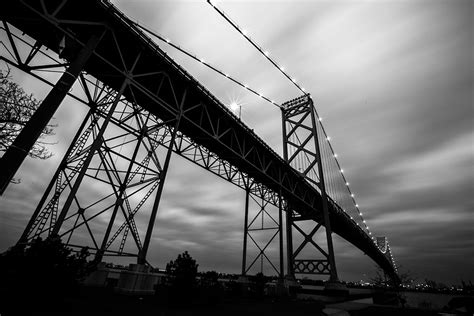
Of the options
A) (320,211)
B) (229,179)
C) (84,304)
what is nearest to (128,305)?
(84,304)

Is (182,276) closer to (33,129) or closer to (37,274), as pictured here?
(37,274)

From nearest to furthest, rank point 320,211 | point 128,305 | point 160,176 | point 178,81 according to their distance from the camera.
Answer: point 128,305, point 160,176, point 178,81, point 320,211

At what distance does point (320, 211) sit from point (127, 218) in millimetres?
21503

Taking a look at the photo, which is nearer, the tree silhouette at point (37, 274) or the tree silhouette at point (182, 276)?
the tree silhouette at point (37, 274)

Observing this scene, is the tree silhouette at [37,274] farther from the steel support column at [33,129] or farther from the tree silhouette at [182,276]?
the tree silhouette at [182,276]

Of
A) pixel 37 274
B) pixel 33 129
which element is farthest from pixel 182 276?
Answer: pixel 33 129

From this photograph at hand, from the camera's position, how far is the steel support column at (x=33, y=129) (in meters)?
5.59

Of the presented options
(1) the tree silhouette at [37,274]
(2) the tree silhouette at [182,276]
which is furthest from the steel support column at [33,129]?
(2) the tree silhouette at [182,276]

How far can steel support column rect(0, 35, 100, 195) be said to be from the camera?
5.59 meters

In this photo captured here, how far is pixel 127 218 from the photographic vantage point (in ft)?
28.4

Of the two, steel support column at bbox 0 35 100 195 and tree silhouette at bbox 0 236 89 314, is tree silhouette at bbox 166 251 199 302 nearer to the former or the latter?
tree silhouette at bbox 0 236 89 314

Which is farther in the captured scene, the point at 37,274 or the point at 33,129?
the point at 33,129

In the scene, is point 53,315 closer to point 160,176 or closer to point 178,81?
point 160,176

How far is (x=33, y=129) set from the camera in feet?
20.0
